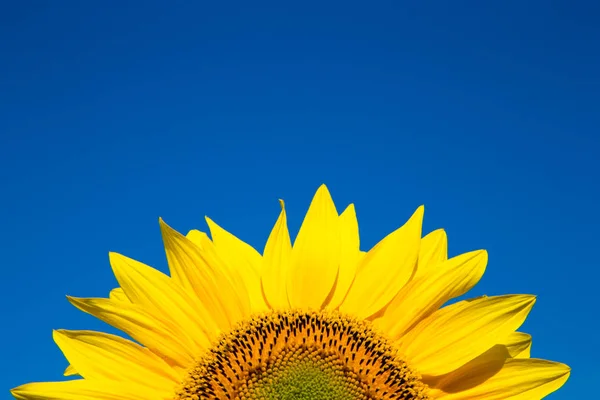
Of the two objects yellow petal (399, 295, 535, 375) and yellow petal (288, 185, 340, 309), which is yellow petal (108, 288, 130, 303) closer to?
yellow petal (288, 185, 340, 309)

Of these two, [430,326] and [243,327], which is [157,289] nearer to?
[243,327]

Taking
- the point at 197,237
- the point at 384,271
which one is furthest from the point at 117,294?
the point at 384,271

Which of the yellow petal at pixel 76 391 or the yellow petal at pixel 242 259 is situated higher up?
the yellow petal at pixel 242 259

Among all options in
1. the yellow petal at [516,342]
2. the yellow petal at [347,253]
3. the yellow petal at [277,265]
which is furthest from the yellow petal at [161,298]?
the yellow petal at [516,342]

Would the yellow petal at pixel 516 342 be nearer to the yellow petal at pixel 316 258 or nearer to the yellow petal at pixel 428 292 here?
the yellow petal at pixel 428 292

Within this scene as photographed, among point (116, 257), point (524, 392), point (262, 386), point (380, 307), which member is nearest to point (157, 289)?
point (116, 257)

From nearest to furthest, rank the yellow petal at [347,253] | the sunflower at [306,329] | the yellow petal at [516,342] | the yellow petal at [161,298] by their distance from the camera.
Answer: the sunflower at [306,329]
the yellow petal at [161,298]
the yellow petal at [516,342]
the yellow petal at [347,253]
